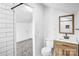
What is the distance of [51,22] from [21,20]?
368mm

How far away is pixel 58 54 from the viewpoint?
52.6 inches

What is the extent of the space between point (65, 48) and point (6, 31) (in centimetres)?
74

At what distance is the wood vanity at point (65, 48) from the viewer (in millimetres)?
1278

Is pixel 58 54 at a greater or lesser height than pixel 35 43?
lesser

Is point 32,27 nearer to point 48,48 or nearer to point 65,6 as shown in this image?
point 48,48

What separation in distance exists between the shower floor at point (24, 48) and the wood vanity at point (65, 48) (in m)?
0.31

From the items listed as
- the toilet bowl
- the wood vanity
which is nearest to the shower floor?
the toilet bowl

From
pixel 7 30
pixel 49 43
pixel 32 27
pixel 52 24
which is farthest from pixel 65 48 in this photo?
pixel 7 30

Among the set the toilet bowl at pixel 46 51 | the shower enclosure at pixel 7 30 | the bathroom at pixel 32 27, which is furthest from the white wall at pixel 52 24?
the shower enclosure at pixel 7 30

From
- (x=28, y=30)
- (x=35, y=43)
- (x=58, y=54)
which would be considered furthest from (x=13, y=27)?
(x=58, y=54)

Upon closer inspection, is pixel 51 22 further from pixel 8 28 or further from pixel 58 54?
pixel 8 28

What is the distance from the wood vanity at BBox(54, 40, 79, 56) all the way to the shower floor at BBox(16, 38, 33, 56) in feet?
1.03

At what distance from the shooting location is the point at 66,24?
1328 millimetres

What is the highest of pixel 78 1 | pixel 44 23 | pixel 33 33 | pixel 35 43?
pixel 78 1
